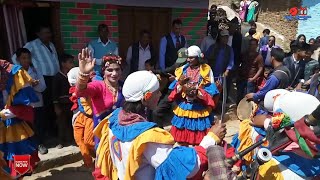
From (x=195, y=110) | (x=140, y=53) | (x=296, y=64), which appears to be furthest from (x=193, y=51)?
(x=296, y=64)

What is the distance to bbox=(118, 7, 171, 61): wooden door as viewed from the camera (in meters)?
7.25

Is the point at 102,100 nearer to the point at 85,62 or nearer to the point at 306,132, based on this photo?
the point at 85,62

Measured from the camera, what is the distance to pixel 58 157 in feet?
18.0

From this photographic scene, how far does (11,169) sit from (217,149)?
9.37 ft

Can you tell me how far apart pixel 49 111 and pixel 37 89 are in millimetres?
671

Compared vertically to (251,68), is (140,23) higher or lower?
higher

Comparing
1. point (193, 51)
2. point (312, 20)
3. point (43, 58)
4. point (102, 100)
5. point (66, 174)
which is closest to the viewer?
point (102, 100)

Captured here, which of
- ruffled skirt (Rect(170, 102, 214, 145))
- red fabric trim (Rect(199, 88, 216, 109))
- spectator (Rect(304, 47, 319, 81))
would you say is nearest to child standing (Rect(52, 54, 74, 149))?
ruffled skirt (Rect(170, 102, 214, 145))

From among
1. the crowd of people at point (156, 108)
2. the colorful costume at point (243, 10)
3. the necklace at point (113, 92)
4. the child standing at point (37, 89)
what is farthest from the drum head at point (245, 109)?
the colorful costume at point (243, 10)

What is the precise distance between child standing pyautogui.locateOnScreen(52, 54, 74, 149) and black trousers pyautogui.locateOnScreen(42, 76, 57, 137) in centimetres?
13

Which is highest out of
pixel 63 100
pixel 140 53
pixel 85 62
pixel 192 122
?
pixel 85 62

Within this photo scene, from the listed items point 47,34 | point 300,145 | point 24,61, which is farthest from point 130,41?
point 300,145

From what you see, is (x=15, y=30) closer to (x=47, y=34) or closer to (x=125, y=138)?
(x=47, y=34)

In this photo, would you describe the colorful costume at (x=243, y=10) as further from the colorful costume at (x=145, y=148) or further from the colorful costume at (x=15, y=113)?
the colorful costume at (x=145, y=148)
